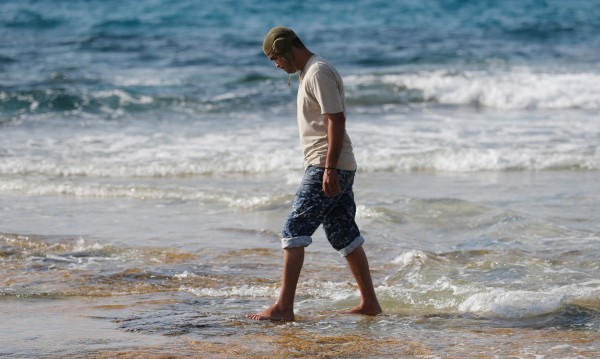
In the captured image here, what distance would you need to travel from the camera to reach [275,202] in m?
9.69

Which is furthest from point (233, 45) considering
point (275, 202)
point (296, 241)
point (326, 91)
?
point (326, 91)

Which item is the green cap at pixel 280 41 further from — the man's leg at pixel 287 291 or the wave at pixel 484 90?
the wave at pixel 484 90

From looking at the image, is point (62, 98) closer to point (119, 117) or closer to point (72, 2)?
point (119, 117)

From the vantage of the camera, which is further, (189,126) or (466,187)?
(189,126)

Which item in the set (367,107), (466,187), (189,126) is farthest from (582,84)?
(466,187)

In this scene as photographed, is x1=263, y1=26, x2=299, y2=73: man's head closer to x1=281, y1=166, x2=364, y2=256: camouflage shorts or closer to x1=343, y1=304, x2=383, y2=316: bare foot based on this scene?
x1=281, y1=166, x2=364, y2=256: camouflage shorts

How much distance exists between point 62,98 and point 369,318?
13188 millimetres

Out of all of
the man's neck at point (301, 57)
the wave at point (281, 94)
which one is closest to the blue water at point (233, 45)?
the wave at point (281, 94)

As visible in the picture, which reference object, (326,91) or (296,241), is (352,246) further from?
(326,91)

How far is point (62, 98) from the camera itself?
18047mm

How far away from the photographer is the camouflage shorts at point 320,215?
567 centimetres

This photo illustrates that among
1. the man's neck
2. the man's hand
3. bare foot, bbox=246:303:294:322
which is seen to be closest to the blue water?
bare foot, bbox=246:303:294:322

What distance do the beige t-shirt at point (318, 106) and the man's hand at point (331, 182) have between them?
0.11 m

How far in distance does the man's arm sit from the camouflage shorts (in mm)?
95
